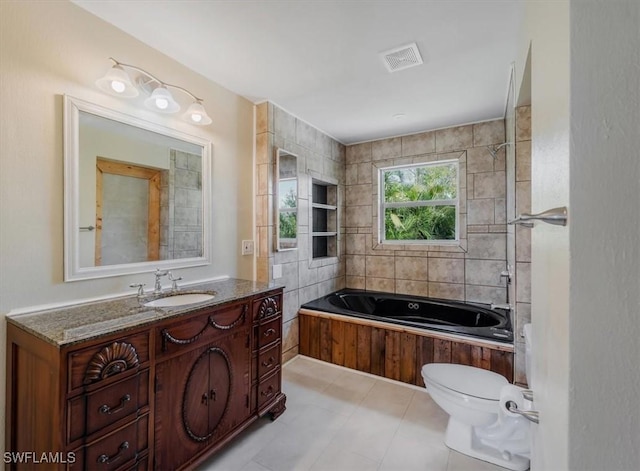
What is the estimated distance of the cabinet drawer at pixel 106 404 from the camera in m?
1.10

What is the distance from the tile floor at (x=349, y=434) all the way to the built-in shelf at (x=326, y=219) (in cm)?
161

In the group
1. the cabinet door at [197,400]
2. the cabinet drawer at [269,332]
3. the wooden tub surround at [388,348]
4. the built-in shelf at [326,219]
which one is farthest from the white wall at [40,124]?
the built-in shelf at [326,219]

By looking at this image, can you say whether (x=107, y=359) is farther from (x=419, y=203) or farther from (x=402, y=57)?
(x=419, y=203)

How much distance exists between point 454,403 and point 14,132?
2633mm

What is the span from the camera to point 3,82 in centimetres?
133

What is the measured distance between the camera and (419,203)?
3.63 m

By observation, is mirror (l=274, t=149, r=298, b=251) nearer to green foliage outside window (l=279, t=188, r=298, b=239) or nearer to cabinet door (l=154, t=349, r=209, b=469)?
green foliage outside window (l=279, t=188, r=298, b=239)

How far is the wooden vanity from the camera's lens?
43.5 inches

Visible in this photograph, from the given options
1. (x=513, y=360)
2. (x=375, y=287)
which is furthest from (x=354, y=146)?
(x=513, y=360)

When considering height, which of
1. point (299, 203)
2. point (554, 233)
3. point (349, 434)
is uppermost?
point (299, 203)

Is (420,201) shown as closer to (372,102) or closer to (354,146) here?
(354,146)

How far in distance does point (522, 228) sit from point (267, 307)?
170 cm

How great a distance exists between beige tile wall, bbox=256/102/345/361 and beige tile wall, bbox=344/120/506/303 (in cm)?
21

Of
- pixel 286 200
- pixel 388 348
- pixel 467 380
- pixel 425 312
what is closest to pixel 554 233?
pixel 467 380
